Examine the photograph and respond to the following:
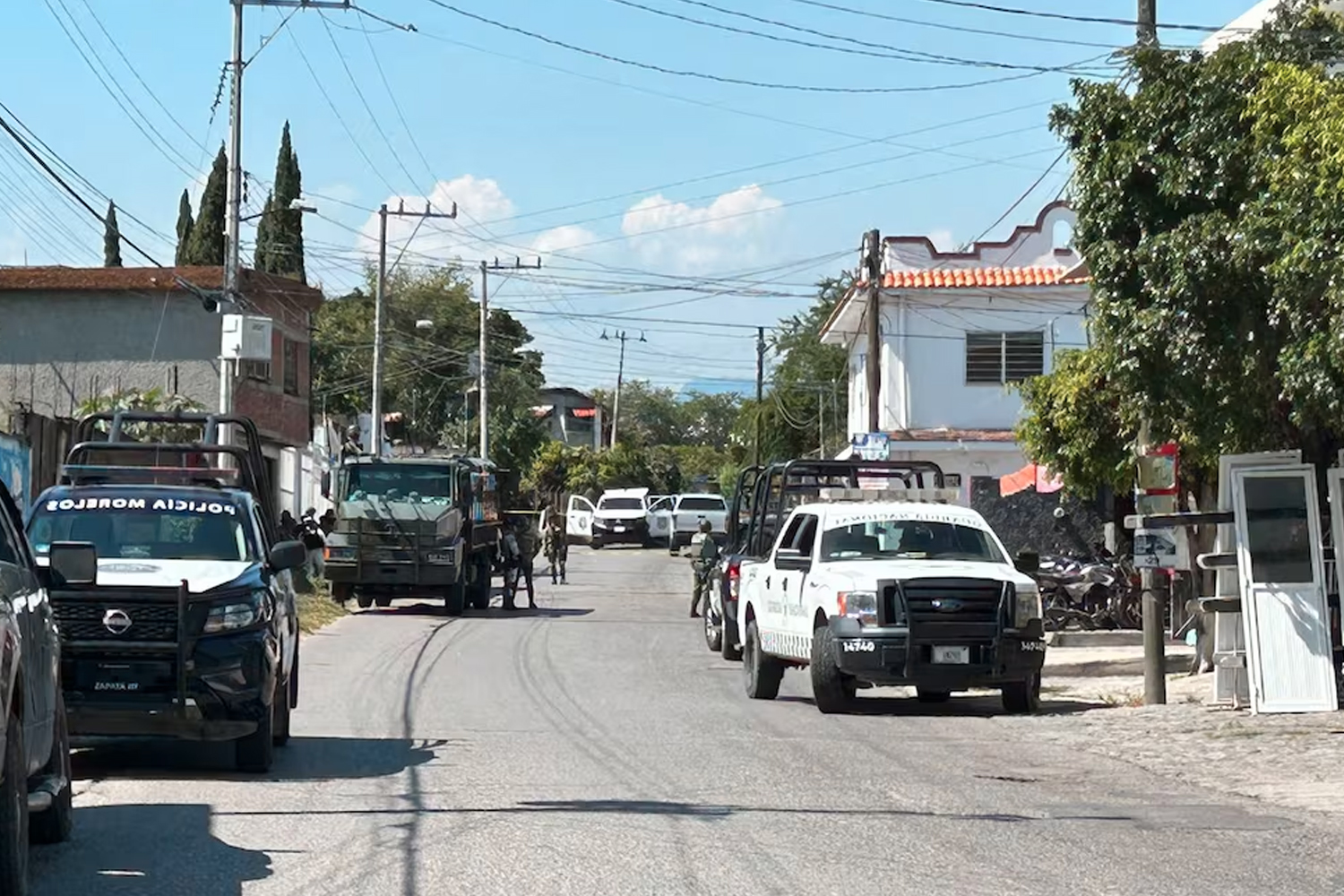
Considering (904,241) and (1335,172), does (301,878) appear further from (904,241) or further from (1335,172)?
(904,241)

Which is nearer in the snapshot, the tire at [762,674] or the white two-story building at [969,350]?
the tire at [762,674]

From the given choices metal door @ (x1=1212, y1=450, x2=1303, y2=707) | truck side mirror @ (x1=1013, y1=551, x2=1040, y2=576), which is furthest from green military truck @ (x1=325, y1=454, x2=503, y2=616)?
metal door @ (x1=1212, y1=450, x2=1303, y2=707)

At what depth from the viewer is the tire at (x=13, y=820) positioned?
25.4 feet

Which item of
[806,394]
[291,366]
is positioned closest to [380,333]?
[291,366]

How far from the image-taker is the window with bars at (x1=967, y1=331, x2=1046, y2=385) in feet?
145

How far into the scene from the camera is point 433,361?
9238cm

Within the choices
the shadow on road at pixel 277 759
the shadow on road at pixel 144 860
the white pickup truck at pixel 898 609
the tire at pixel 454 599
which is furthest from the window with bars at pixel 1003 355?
the shadow on road at pixel 144 860

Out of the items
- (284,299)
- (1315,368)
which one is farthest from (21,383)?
(1315,368)

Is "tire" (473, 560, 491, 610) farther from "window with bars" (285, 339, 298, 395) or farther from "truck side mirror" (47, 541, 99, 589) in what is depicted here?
"truck side mirror" (47, 541, 99, 589)

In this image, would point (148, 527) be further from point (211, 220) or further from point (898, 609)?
point (211, 220)

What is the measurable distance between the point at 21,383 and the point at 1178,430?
3008cm

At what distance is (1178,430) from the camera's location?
741 inches

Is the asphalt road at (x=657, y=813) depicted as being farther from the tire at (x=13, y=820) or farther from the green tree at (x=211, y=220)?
the green tree at (x=211, y=220)

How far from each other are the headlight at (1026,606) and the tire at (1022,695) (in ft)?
1.96
